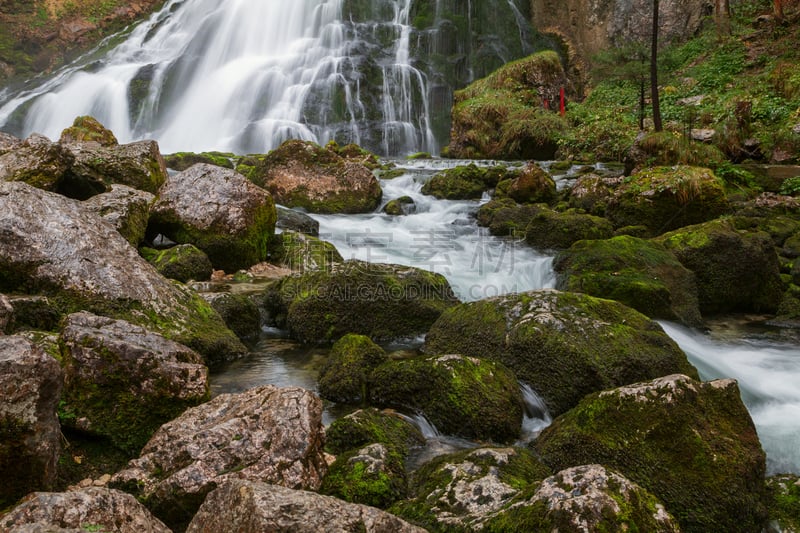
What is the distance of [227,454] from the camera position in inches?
114

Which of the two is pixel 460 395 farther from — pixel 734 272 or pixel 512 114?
pixel 512 114

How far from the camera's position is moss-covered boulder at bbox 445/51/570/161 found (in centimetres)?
2144

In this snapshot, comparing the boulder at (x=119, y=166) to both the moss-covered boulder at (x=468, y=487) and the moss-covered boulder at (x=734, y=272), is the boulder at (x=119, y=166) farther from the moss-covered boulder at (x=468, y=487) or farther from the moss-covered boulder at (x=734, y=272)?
the moss-covered boulder at (x=734, y=272)

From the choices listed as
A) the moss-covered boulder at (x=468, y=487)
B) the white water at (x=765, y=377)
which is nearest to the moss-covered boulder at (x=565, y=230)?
the white water at (x=765, y=377)

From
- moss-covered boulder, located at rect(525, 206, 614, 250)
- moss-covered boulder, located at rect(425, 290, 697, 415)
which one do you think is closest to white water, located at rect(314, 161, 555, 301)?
moss-covered boulder, located at rect(525, 206, 614, 250)

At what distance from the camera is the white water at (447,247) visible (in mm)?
8977

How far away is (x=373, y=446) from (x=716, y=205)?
10.1m

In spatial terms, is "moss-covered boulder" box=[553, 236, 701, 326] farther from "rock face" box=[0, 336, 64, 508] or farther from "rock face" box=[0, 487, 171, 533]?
"rock face" box=[0, 336, 64, 508]

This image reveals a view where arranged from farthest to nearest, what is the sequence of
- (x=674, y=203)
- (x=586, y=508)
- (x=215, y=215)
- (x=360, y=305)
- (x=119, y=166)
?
(x=674, y=203)
(x=119, y=166)
(x=215, y=215)
(x=360, y=305)
(x=586, y=508)

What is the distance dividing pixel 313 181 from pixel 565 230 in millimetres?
A: 6336

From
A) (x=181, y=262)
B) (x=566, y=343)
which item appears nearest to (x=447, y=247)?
(x=181, y=262)

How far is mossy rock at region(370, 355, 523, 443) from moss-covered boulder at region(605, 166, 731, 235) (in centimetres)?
752

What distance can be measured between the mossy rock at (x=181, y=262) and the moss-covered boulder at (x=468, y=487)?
520cm

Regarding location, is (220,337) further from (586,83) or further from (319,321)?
(586,83)
